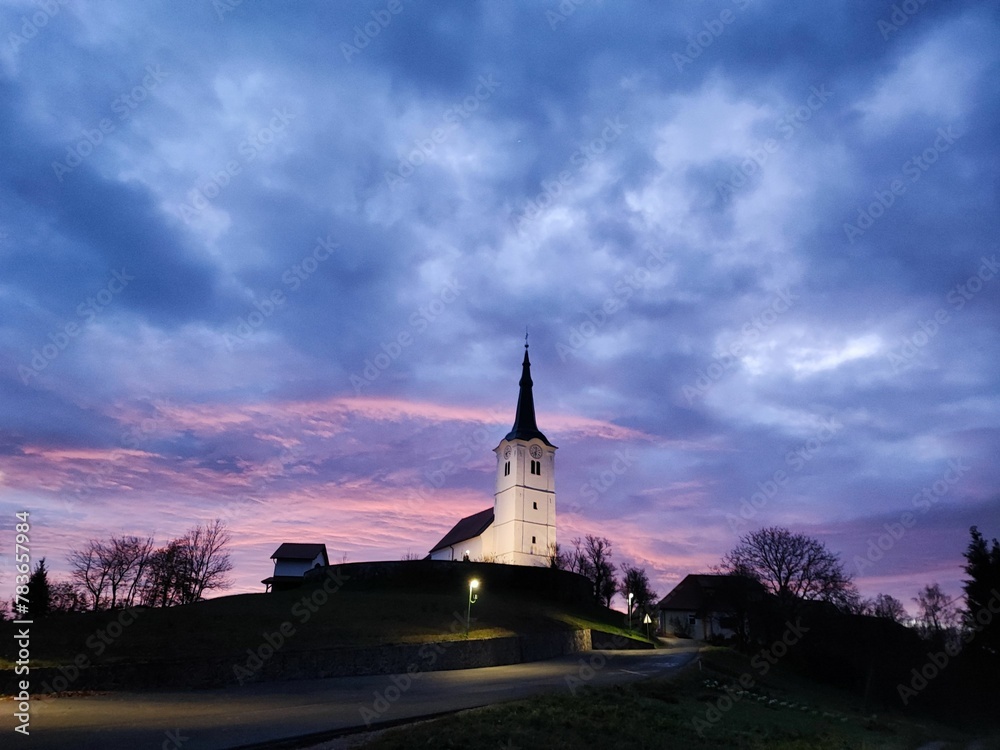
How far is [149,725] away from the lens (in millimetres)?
14047

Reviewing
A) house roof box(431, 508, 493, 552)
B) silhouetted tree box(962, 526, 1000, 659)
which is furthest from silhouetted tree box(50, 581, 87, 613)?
silhouetted tree box(962, 526, 1000, 659)

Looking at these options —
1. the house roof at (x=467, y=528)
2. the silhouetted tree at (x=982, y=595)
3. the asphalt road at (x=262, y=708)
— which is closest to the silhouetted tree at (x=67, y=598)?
the house roof at (x=467, y=528)

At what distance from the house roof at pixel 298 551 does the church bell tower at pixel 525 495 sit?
20.2m

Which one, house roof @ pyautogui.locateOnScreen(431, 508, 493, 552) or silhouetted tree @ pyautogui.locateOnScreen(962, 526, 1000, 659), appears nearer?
silhouetted tree @ pyautogui.locateOnScreen(962, 526, 1000, 659)

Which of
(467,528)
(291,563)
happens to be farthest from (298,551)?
(467,528)

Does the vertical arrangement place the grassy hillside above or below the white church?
below

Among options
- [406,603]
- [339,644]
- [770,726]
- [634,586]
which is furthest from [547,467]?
[770,726]

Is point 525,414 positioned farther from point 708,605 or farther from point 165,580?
point 165,580

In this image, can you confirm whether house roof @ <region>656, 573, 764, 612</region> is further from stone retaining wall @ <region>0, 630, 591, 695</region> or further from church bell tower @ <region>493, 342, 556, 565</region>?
stone retaining wall @ <region>0, 630, 591, 695</region>

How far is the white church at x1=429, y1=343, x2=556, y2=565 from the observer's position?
6944cm

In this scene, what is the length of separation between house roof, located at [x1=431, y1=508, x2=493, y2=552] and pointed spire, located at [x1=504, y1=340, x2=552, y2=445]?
11.2 m

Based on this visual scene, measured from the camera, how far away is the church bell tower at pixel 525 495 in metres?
69.3

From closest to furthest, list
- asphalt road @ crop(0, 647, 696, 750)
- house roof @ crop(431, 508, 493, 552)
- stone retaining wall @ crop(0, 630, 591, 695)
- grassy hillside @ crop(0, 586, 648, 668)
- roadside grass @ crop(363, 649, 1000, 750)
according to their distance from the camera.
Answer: asphalt road @ crop(0, 647, 696, 750)
roadside grass @ crop(363, 649, 1000, 750)
stone retaining wall @ crop(0, 630, 591, 695)
grassy hillside @ crop(0, 586, 648, 668)
house roof @ crop(431, 508, 493, 552)

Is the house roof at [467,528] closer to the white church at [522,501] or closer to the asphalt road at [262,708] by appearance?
the white church at [522,501]
